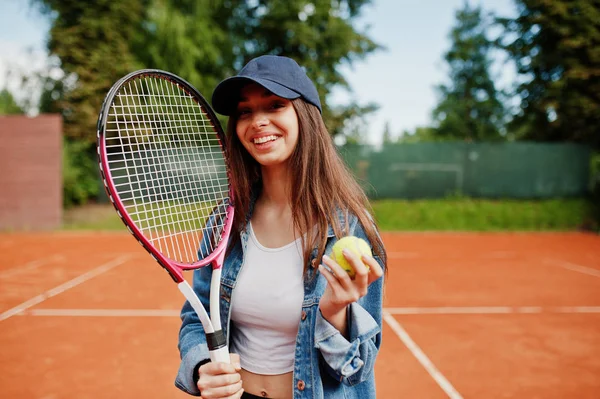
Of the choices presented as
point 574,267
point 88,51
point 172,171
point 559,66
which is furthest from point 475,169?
point 172,171

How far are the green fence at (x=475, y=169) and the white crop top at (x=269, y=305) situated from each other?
1429 centimetres

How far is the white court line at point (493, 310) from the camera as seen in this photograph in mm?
5465

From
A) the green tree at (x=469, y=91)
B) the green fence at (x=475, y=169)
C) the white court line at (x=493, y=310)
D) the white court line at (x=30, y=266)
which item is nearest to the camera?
the white court line at (x=493, y=310)

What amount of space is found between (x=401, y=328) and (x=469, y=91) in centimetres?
3232

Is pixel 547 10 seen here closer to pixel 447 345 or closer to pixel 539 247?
pixel 539 247

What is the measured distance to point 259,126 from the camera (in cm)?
149

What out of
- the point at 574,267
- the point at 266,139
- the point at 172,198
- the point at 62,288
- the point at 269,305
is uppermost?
the point at 266,139

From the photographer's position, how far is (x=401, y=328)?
485cm

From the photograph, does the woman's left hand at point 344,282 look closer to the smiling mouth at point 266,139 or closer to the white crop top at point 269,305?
the white crop top at point 269,305

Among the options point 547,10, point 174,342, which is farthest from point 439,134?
point 174,342

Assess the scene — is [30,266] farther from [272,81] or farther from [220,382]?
[272,81]

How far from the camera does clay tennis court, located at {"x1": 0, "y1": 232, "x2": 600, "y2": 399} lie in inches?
143

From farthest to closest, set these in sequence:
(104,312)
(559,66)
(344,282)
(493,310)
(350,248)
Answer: (559,66), (493,310), (104,312), (350,248), (344,282)

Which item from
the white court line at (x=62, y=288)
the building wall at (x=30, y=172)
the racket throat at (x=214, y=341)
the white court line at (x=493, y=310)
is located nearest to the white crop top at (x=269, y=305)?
the racket throat at (x=214, y=341)
